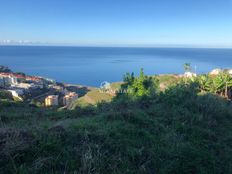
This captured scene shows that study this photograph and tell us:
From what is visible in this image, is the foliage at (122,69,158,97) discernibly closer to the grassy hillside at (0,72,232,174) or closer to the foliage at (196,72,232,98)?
the foliage at (196,72,232,98)

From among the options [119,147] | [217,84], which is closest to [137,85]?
[217,84]

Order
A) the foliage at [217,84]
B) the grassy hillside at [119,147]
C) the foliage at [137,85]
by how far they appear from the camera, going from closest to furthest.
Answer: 1. the grassy hillside at [119,147]
2. the foliage at [137,85]
3. the foliage at [217,84]

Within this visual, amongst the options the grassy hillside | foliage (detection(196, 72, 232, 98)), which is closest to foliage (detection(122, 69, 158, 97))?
foliage (detection(196, 72, 232, 98))

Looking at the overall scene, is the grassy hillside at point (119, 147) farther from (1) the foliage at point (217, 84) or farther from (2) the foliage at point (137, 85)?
(1) the foliage at point (217, 84)

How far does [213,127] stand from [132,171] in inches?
145

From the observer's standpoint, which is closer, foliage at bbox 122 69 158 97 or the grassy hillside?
the grassy hillside

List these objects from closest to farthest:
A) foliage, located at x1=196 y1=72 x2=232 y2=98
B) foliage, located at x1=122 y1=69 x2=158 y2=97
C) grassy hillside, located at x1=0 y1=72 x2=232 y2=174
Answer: grassy hillside, located at x1=0 y1=72 x2=232 y2=174 < foliage, located at x1=122 y1=69 x2=158 y2=97 < foliage, located at x1=196 y1=72 x2=232 y2=98

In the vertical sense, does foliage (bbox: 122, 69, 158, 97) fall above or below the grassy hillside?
below

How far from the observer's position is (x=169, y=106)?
22.5ft

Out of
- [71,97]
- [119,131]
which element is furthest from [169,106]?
[71,97]

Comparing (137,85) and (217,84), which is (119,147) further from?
(217,84)

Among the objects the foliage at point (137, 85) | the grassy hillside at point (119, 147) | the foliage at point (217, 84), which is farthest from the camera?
the foliage at point (217, 84)

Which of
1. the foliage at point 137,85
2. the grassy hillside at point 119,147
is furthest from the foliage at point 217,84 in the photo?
the grassy hillside at point 119,147

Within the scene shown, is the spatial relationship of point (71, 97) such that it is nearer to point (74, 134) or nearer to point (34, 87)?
point (34, 87)
